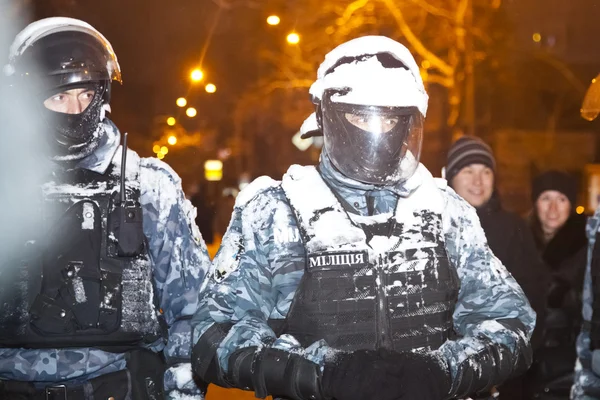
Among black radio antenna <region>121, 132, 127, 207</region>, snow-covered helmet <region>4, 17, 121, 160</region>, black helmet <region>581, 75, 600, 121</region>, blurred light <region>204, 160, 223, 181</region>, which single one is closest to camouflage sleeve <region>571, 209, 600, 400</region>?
black helmet <region>581, 75, 600, 121</region>

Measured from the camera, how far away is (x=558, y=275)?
5.41m

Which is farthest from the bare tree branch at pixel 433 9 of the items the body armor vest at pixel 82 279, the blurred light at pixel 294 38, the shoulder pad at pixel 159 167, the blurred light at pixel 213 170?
the body armor vest at pixel 82 279

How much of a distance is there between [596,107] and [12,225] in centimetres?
325

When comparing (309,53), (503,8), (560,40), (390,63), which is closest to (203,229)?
(309,53)

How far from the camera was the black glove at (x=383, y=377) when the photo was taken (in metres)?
2.06

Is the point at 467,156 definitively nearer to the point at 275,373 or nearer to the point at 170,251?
the point at 170,251

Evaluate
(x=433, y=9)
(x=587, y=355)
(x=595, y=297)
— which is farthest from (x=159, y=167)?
(x=433, y=9)

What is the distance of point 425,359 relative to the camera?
2.22 metres

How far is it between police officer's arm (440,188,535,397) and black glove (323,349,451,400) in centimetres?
16

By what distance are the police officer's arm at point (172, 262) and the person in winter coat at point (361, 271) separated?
0.56 metres

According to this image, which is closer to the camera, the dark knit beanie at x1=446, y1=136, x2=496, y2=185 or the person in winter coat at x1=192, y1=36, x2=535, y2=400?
the person in winter coat at x1=192, y1=36, x2=535, y2=400

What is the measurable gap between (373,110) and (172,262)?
1.13 meters

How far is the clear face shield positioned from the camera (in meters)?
2.58

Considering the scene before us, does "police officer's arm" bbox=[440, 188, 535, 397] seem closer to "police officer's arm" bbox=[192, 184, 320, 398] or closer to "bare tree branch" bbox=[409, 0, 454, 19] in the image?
"police officer's arm" bbox=[192, 184, 320, 398]
